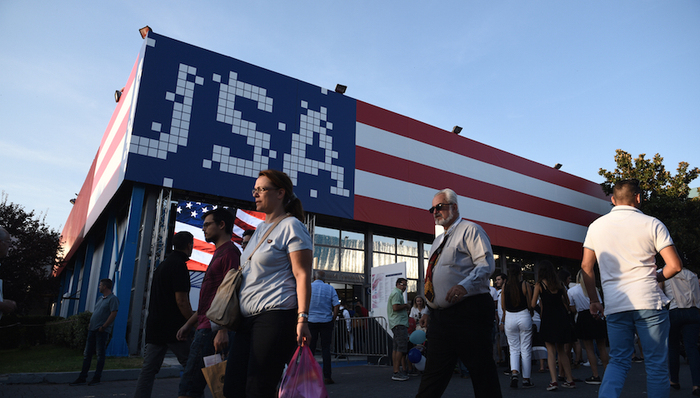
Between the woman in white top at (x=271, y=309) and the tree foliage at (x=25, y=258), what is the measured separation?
24.3 m

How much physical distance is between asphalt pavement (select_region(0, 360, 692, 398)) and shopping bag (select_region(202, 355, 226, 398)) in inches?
135

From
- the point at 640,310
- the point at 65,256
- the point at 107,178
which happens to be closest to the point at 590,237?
the point at 640,310

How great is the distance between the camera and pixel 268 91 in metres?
16.2

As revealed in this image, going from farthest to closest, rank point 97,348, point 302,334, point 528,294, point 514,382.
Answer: point 97,348 → point 528,294 → point 514,382 → point 302,334

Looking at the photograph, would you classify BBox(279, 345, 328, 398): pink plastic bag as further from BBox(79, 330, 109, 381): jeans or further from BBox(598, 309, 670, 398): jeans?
BBox(79, 330, 109, 381): jeans

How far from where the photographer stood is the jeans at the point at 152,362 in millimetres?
3740

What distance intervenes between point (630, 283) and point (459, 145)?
18756 millimetres

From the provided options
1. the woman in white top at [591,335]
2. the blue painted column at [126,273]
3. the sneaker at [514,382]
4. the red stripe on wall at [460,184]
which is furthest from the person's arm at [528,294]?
the red stripe on wall at [460,184]

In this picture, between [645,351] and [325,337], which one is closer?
[645,351]

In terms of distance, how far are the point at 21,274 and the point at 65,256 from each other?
770cm

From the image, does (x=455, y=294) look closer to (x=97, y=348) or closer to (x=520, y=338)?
(x=520, y=338)

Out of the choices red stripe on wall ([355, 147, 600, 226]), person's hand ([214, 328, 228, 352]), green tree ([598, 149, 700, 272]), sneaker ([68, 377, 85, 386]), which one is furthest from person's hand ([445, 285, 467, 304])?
green tree ([598, 149, 700, 272])

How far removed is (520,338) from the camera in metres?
6.31

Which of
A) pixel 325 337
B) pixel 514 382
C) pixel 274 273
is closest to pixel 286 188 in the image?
pixel 274 273
